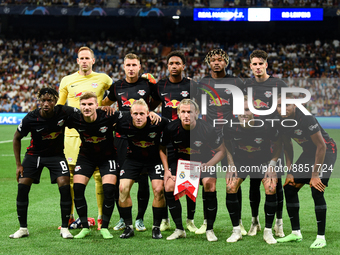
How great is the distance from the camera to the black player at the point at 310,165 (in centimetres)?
480

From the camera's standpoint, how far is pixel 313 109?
2334cm

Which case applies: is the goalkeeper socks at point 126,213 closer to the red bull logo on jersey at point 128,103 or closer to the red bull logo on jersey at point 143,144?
the red bull logo on jersey at point 143,144

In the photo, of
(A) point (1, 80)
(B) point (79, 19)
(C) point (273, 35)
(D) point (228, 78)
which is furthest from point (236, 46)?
(D) point (228, 78)

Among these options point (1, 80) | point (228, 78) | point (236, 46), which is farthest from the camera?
point (236, 46)

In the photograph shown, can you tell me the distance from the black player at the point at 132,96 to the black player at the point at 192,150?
579mm

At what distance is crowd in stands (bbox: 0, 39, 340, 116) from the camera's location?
85.7 feet

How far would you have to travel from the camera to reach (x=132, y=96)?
5.90 m

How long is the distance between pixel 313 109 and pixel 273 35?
1015cm

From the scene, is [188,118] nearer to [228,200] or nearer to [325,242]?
[228,200]

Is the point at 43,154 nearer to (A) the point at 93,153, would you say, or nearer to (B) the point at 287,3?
(A) the point at 93,153

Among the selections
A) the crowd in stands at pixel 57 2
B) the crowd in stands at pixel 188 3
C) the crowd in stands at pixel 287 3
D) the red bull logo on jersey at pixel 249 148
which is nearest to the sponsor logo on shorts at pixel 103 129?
the red bull logo on jersey at pixel 249 148

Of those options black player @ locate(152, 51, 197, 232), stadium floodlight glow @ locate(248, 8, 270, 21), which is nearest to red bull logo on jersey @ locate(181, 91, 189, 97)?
black player @ locate(152, 51, 197, 232)

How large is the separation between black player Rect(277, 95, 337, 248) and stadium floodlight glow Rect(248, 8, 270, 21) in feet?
83.0

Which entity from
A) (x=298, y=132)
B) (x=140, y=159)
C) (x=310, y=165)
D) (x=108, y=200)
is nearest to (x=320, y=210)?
(x=310, y=165)
